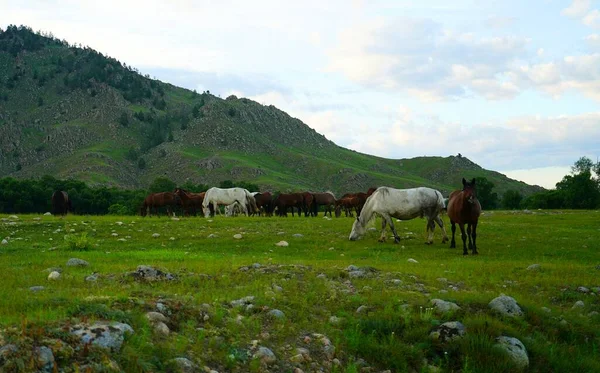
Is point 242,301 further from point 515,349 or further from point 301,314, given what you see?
point 515,349

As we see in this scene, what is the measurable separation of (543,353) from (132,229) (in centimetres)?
2085

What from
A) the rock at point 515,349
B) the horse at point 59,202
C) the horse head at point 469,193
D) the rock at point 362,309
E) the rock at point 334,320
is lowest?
the rock at point 515,349

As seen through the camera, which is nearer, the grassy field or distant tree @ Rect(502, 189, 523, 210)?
the grassy field

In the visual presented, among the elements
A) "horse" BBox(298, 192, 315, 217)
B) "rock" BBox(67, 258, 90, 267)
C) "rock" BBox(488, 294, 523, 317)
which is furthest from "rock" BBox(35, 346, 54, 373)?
"horse" BBox(298, 192, 315, 217)

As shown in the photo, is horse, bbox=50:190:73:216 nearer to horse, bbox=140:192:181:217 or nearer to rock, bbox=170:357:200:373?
horse, bbox=140:192:181:217

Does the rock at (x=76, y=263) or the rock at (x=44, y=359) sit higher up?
the rock at (x=76, y=263)

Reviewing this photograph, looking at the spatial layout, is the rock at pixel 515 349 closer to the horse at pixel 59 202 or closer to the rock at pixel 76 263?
the rock at pixel 76 263

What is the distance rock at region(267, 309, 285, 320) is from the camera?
8898 mm

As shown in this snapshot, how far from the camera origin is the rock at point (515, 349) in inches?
340

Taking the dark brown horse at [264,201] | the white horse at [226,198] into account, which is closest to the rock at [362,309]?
the white horse at [226,198]

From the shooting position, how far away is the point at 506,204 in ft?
370

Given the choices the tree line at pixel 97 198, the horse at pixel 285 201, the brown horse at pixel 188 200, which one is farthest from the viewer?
the tree line at pixel 97 198

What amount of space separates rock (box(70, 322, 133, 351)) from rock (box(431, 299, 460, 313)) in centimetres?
591

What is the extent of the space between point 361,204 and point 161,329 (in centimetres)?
3919
